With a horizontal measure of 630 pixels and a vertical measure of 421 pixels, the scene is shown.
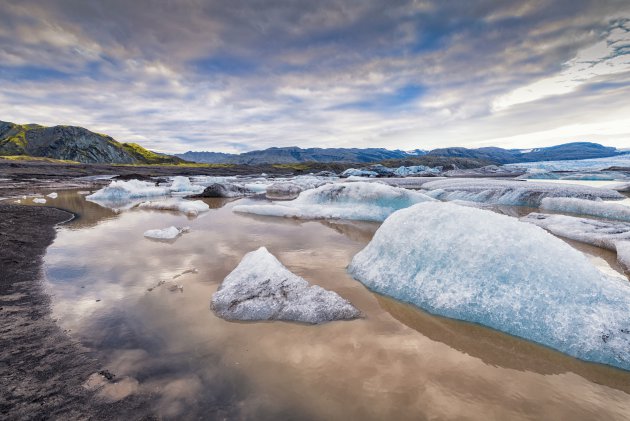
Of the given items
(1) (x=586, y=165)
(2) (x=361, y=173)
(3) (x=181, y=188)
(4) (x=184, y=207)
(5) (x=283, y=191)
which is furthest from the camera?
(1) (x=586, y=165)

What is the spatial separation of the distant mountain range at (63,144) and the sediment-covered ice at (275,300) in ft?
391

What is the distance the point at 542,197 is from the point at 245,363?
2160 centimetres

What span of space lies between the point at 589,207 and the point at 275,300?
18.1m

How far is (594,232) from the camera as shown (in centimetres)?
1030

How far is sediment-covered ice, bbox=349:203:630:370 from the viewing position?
405 cm

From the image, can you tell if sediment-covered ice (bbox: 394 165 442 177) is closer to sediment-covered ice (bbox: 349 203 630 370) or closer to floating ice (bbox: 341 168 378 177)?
floating ice (bbox: 341 168 378 177)

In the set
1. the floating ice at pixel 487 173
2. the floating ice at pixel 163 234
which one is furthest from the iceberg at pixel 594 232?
the floating ice at pixel 487 173

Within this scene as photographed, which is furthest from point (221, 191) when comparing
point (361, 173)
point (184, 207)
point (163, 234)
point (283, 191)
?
point (361, 173)

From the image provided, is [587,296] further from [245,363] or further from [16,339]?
[16,339]

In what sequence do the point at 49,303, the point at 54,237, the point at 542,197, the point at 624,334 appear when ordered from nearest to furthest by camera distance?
the point at 624,334
the point at 49,303
the point at 54,237
the point at 542,197

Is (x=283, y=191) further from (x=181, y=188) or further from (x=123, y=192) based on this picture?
(x=123, y=192)

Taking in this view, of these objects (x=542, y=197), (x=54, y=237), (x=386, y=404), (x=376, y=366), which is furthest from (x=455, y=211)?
(x=542, y=197)

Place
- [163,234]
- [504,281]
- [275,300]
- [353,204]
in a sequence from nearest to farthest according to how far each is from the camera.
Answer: [504,281] < [275,300] < [163,234] < [353,204]

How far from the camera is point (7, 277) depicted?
6262 millimetres
